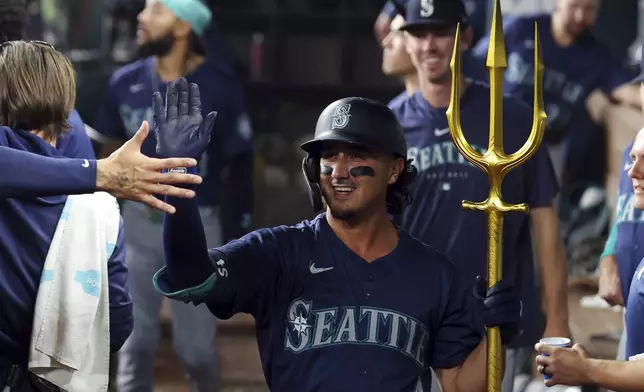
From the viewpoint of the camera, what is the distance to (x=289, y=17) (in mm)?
13898

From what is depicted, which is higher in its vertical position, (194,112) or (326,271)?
(194,112)

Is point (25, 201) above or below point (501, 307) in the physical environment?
above

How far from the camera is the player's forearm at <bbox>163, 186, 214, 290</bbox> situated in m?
3.51

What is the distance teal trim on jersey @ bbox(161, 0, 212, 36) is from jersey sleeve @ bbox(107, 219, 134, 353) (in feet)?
8.95

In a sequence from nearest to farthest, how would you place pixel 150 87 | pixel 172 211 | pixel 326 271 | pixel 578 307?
pixel 172 211 → pixel 326 271 → pixel 150 87 → pixel 578 307

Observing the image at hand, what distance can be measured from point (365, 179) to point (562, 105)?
371 cm

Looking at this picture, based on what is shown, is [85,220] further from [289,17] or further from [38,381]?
[289,17]

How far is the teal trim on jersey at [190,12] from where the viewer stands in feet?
22.0

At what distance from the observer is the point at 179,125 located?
3490mm

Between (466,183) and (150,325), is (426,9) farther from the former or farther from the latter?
(150,325)

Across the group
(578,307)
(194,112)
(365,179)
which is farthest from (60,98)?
(578,307)

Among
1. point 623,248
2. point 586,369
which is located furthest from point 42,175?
point 623,248

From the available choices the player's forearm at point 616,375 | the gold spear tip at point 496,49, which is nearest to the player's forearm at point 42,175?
the gold spear tip at point 496,49

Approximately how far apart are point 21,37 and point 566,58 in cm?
322
